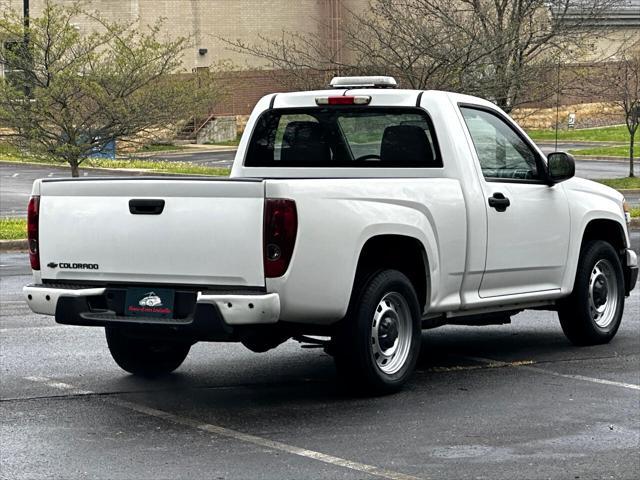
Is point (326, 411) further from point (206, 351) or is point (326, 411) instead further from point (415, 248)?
point (206, 351)

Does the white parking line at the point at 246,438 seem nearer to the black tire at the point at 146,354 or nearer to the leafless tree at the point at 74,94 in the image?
the black tire at the point at 146,354

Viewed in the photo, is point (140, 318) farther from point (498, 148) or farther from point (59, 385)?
point (498, 148)

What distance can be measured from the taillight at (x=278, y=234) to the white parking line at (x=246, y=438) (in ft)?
3.06

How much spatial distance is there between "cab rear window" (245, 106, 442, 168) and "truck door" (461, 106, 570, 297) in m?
0.44

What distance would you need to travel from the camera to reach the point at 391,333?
8773 mm

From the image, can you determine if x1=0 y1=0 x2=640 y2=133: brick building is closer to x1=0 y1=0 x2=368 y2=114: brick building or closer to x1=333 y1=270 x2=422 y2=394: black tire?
x1=0 y1=0 x2=368 y2=114: brick building

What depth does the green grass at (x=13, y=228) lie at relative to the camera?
21.2 metres

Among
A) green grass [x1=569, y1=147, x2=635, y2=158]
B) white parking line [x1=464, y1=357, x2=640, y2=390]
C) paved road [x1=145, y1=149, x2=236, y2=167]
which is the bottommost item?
white parking line [x1=464, y1=357, x2=640, y2=390]

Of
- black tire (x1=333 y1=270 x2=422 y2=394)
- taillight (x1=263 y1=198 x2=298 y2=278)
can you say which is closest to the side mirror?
black tire (x1=333 y1=270 x2=422 y2=394)

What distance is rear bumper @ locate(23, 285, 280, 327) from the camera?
307 inches

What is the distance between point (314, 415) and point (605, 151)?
121 ft

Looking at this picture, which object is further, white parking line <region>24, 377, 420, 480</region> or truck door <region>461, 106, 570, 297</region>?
truck door <region>461, 106, 570, 297</region>

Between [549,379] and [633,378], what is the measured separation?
568mm

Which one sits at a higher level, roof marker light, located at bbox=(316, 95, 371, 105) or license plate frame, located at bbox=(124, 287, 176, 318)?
roof marker light, located at bbox=(316, 95, 371, 105)
